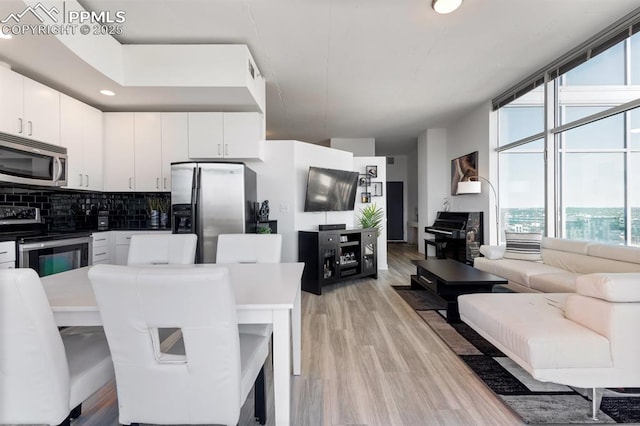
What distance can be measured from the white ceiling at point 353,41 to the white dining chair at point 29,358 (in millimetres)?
2234

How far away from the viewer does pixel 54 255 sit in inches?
114

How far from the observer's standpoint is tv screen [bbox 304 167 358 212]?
4.66m

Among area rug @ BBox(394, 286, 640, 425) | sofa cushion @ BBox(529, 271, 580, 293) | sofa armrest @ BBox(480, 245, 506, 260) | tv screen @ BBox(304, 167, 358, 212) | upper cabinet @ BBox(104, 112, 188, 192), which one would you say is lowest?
area rug @ BBox(394, 286, 640, 425)

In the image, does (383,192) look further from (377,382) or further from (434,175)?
(377,382)

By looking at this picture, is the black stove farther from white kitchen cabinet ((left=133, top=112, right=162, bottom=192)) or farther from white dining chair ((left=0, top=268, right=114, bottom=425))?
white dining chair ((left=0, top=268, right=114, bottom=425))

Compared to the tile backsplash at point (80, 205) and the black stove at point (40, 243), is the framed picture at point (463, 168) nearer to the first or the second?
the tile backsplash at point (80, 205)

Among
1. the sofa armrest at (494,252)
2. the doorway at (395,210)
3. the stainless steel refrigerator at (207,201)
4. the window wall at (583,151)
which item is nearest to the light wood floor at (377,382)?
the stainless steel refrigerator at (207,201)

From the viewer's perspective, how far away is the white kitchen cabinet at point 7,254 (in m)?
2.44

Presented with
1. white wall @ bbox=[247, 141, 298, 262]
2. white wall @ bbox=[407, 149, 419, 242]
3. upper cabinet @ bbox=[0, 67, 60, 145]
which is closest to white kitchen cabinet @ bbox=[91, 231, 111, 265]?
upper cabinet @ bbox=[0, 67, 60, 145]

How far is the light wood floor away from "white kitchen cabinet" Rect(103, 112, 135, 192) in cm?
282

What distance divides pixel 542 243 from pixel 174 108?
5210mm

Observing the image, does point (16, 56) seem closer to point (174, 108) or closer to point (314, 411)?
point (174, 108)

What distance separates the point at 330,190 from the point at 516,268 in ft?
9.02

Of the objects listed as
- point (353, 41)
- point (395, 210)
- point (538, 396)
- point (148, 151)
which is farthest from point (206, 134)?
point (395, 210)
